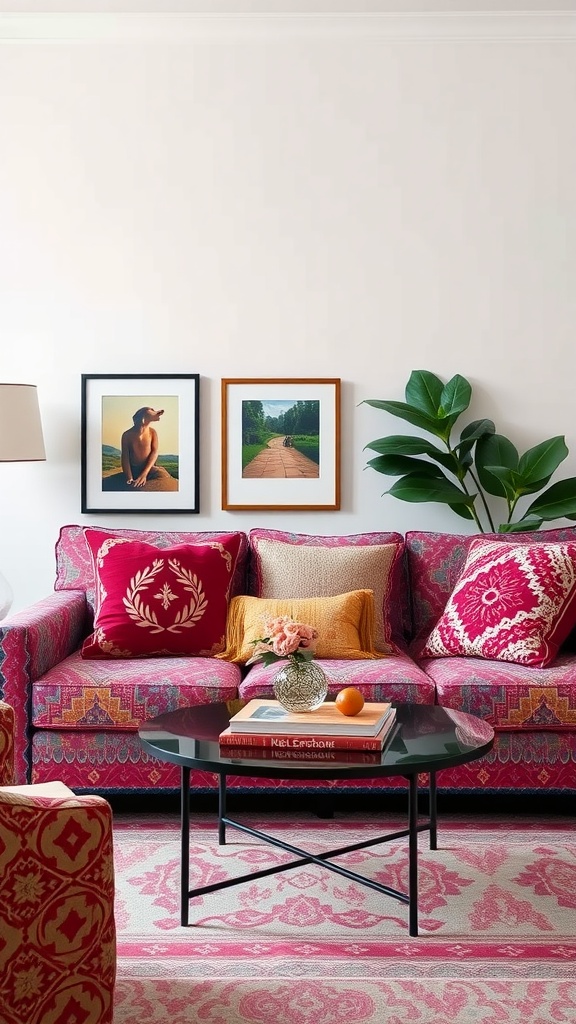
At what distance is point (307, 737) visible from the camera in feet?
7.93

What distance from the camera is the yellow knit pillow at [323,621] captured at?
11.2 ft

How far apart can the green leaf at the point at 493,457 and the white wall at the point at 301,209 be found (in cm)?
18

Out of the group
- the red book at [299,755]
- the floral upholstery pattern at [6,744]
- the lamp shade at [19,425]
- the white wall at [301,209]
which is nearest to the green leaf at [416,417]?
the white wall at [301,209]

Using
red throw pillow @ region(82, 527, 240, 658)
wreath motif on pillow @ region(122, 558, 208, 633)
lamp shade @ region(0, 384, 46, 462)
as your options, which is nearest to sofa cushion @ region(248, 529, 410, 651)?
red throw pillow @ region(82, 527, 240, 658)

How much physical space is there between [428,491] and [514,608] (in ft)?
2.56

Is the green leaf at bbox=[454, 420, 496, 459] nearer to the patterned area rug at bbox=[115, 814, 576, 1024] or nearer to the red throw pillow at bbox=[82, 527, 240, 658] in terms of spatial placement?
the red throw pillow at bbox=[82, 527, 240, 658]

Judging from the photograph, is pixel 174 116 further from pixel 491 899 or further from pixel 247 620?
pixel 491 899

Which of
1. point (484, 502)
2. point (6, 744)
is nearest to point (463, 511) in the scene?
point (484, 502)

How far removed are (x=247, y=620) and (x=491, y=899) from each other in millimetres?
1298

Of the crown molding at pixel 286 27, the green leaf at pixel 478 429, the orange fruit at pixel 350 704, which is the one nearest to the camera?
the orange fruit at pixel 350 704

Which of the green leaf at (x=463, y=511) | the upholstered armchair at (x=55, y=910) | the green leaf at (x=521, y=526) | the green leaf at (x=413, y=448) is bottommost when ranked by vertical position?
the upholstered armchair at (x=55, y=910)

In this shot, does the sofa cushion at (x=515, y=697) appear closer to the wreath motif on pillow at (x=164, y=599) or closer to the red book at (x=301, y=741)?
the red book at (x=301, y=741)

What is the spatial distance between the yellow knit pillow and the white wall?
827 millimetres

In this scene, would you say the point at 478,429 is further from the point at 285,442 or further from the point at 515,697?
the point at 515,697
